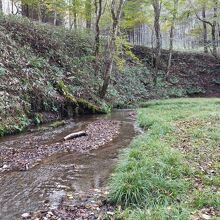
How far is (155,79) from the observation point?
2616 cm

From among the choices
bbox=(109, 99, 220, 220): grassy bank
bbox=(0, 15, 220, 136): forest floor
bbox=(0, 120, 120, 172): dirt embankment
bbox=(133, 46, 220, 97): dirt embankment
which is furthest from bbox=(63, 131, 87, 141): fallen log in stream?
bbox=(133, 46, 220, 97): dirt embankment

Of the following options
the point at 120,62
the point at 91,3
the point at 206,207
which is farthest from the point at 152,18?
the point at 206,207

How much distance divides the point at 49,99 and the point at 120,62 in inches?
215

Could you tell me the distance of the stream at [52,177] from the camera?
545 centimetres

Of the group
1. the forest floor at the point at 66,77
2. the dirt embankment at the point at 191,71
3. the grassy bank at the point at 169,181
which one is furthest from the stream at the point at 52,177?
the dirt embankment at the point at 191,71

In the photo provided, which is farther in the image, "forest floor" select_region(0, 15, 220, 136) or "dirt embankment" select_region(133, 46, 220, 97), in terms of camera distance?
"dirt embankment" select_region(133, 46, 220, 97)

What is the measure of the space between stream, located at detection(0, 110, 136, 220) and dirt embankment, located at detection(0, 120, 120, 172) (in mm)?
285

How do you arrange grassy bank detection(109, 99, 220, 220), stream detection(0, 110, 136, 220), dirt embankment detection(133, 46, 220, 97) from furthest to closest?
dirt embankment detection(133, 46, 220, 97) → stream detection(0, 110, 136, 220) → grassy bank detection(109, 99, 220, 220)

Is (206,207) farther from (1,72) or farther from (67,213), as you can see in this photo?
(1,72)

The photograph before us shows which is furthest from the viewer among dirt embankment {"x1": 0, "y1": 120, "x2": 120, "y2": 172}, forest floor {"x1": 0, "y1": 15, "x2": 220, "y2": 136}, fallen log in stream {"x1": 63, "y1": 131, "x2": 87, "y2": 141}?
forest floor {"x1": 0, "y1": 15, "x2": 220, "y2": 136}

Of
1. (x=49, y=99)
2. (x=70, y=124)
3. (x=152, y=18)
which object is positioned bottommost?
(x=70, y=124)

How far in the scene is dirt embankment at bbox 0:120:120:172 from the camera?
7.81 m

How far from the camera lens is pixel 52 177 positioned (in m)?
6.75

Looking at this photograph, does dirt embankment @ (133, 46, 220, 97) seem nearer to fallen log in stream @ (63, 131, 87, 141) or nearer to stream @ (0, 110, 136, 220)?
fallen log in stream @ (63, 131, 87, 141)
